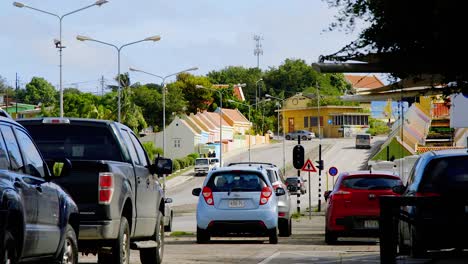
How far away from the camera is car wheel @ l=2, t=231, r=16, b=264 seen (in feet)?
28.5

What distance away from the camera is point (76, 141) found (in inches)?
563

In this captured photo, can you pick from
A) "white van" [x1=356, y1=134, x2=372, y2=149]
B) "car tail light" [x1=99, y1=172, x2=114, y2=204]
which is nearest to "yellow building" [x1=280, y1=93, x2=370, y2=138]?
"white van" [x1=356, y1=134, x2=372, y2=149]

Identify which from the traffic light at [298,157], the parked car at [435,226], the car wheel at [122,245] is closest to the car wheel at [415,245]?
the parked car at [435,226]

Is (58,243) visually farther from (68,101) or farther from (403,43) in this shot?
(68,101)

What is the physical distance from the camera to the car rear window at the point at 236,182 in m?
23.4

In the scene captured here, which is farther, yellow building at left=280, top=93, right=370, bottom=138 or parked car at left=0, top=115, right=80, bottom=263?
yellow building at left=280, top=93, right=370, bottom=138

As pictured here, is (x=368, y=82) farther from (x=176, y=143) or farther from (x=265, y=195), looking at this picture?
(x=265, y=195)

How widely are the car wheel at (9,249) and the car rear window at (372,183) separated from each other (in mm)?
15415

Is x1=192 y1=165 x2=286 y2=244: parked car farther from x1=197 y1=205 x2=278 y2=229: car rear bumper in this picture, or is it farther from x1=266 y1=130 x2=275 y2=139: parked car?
x1=266 y1=130 x2=275 y2=139: parked car

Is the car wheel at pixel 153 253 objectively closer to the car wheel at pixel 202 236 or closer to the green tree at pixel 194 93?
the car wheel at pixel 202 236

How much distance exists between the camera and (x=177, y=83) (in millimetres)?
143625

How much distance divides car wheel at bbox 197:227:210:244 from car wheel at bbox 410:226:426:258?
46.3 ft

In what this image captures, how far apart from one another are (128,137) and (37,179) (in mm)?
4922

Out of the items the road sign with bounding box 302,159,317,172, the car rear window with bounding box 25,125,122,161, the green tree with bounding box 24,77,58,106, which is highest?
the green tree with bounding box 24,77,58,106
